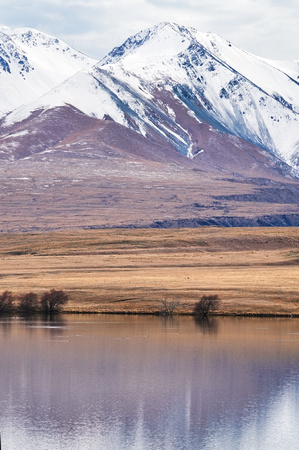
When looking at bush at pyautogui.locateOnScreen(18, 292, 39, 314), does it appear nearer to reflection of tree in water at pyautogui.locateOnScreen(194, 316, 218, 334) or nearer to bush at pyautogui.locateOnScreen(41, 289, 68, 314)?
bush at pyautogui.locateOnScreen(41, 289, 68, 314)

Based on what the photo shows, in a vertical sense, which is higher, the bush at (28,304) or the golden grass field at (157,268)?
the golden grass field at (157,268)

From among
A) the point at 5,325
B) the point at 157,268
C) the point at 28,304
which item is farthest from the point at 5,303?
the point at 157,268

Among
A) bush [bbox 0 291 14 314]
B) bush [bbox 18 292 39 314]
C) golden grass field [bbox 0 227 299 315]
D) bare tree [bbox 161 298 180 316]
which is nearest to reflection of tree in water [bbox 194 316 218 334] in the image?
bare tree [bbox 161 298 180 316]

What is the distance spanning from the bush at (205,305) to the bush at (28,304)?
50.4ft

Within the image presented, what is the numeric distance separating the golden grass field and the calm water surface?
501 inches

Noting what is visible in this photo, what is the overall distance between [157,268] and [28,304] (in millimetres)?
35485

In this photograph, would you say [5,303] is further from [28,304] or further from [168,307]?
[168,307]

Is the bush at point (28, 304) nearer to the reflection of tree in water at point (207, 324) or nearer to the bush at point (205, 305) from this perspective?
the bush at point (205, 305)

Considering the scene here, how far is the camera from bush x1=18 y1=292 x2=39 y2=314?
8688cm

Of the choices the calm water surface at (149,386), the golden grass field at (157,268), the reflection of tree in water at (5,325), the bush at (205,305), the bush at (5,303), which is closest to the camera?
the calm water surface at (149,386)

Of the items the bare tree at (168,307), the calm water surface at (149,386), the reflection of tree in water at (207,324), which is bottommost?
the calm water surface at (149,386)

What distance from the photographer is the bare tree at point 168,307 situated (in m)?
85.1

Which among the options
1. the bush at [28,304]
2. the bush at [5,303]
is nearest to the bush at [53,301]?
the bush at [28,304]

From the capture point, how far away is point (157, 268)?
119938mm
